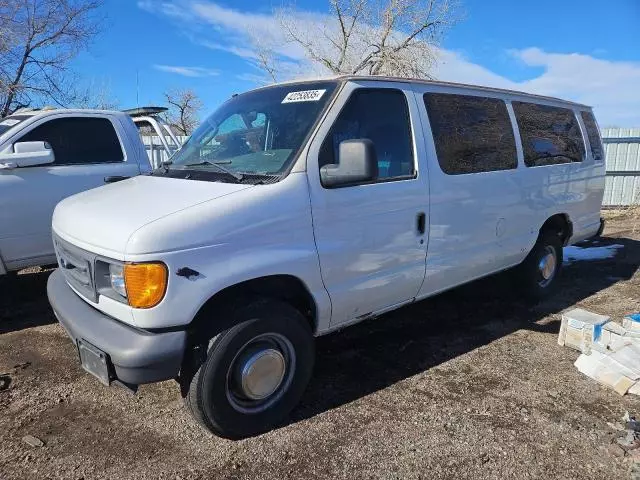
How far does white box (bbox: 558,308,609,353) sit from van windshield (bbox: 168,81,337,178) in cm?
284

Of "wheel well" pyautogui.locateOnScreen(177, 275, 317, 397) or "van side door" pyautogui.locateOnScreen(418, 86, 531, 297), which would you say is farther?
"van side door" pyautogui.locateOnScreen(418, 86, 531, 297)

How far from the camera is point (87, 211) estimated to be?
2.92 m

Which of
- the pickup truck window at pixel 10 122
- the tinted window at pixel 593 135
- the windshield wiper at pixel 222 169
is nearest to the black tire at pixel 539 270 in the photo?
the tinted window at pixel 593 135

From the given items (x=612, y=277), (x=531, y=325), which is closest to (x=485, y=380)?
(x=531, y=325)

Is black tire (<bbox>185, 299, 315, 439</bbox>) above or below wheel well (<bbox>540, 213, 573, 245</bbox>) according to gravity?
below

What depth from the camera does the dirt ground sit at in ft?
8.78

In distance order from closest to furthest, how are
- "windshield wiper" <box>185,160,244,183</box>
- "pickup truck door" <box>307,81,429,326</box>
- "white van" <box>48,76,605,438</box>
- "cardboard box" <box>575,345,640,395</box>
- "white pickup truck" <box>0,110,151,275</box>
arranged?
"white van" <box>48,76,605,438</box> → "windshield wiper" <box>185,160,244,183</box> → "pickup truck door" <box>307,81,429,326</box> → "cardboard box" <box>575,345,640,395</box> → "white pickup truck" <box>0,110,151,275</box>

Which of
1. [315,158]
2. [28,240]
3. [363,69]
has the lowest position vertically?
[28,240]

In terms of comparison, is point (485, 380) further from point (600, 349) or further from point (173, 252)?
point (173, 252)

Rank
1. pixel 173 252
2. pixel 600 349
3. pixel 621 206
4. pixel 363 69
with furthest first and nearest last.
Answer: pixel 363 69 → pixel 621 206 → pixel 600 349 → pixel 173 252

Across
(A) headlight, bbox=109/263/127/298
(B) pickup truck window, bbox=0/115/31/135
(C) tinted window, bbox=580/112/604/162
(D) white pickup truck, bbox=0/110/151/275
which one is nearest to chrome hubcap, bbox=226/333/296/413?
(A) headlight, bbox=109/263/127/298

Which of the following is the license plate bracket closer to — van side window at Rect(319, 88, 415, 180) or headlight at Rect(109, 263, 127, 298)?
headlight at Rect(109, 263, 127, 298)

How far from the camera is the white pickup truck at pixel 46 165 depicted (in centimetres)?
468

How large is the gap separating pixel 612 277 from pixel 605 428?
160 inches
